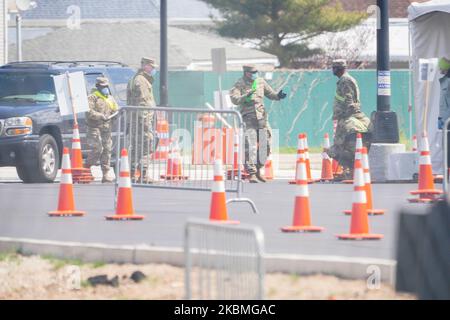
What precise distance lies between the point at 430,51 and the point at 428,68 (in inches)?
→ 37.5

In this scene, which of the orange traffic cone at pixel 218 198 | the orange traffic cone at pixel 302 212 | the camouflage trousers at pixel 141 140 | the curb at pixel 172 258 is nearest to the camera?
the curb at pixel 172 258

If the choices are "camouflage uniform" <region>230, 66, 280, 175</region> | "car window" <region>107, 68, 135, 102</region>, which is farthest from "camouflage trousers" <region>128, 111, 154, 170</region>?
"car window" <region>107, 68, 135, 102</region>

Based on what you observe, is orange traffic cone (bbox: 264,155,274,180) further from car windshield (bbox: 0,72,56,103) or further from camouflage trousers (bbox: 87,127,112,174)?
car windshield (bbox: 0,72,56,103)

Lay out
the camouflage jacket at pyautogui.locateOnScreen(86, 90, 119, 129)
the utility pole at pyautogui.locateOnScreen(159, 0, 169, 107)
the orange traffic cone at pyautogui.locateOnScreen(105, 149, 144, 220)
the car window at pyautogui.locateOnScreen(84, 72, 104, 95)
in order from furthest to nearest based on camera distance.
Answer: the utility pole at pyautogui.locateOnScreen(159, 0, 169, 107)
the car window at pyautogui.locateOnScreen(84, 72, 104, 95)
the camouflage jacket at pyautogui.locateOnScreen(86, 90, 119, 129)
the orange traffic cone at pyautogui.locateOnScreen(105, 149, 144, 220)

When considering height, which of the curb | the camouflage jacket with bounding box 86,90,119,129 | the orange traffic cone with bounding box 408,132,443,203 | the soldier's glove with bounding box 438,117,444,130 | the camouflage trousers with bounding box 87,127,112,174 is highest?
the camouflage jacket with bounding box 86,90,119,129

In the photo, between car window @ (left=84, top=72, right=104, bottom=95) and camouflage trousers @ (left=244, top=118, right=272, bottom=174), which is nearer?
camouflage trousers @ (left=244, top=118, right=272, bottom=174)

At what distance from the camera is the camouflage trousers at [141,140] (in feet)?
50.4

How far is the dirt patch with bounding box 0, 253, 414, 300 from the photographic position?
9172 mm

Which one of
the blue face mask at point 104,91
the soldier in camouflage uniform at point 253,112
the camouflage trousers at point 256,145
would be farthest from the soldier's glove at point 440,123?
the blue face mask at point 104,91

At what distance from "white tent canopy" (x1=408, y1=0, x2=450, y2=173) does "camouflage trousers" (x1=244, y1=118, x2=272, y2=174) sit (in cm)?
249

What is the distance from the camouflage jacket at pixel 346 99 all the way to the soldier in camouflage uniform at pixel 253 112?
88 cm

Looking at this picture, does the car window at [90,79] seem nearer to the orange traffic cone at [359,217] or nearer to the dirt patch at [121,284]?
the orange traffic cone at [359,217]

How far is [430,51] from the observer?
828 inches
